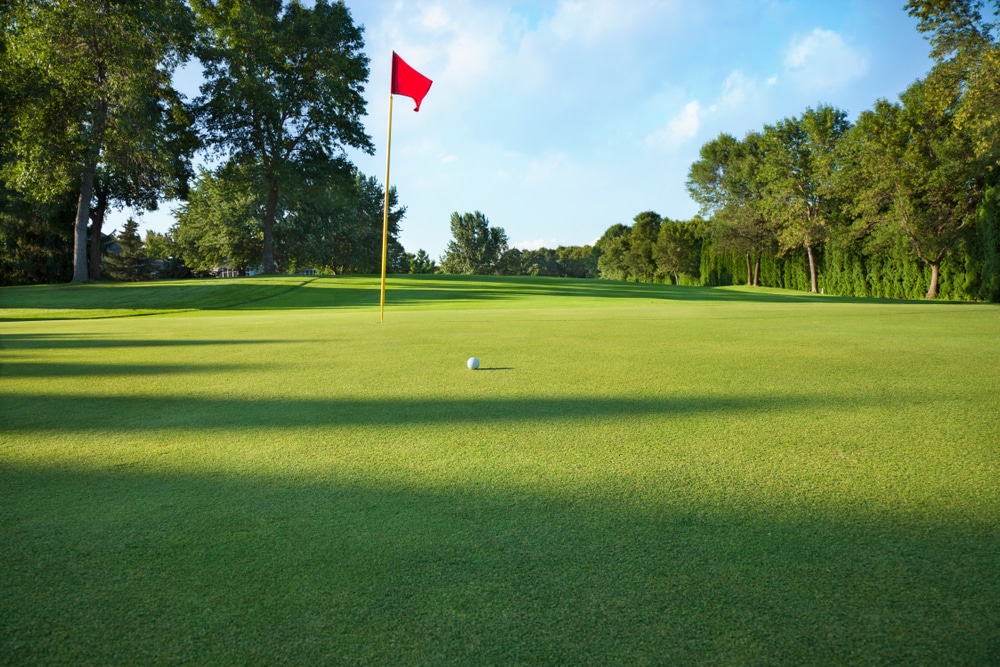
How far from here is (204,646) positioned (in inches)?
49.6

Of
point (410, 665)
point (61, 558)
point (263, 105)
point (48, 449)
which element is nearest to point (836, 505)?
point (410, 665)

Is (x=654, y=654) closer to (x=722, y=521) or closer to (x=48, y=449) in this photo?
(x=722, y=521)

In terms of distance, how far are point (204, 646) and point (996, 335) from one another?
9.39 m

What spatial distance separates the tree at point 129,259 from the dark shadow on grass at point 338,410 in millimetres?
56756

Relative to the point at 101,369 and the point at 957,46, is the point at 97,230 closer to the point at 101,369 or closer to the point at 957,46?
the point at 101,369

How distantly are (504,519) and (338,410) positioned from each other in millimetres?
1886

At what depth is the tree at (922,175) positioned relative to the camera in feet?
79.4

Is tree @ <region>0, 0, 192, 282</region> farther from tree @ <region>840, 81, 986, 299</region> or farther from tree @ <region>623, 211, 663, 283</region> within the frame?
tree @ <region>623, 211, 663, 283</region>

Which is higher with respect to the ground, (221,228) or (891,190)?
(891,190)

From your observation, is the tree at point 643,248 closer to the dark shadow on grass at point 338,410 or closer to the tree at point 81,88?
the tree at point 81,88

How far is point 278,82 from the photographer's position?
3089 centimetres

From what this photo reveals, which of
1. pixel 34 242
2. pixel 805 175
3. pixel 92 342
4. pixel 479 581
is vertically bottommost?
pixel 479 581

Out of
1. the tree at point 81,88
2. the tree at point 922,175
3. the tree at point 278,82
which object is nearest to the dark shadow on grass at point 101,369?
the tree at point 81,88

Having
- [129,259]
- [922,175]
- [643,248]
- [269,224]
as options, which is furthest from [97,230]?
[643,248]
